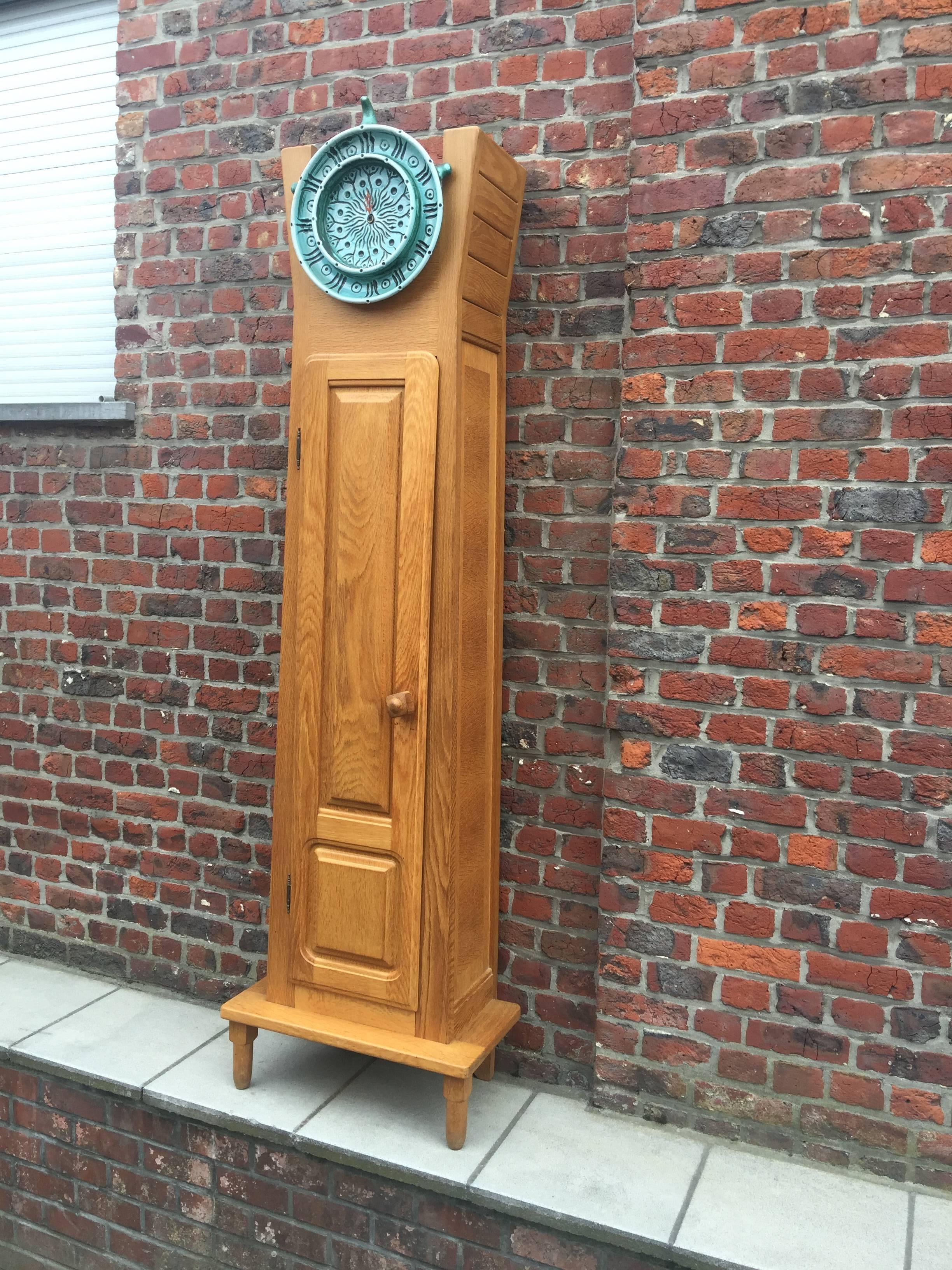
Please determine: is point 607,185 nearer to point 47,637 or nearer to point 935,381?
point 935,381

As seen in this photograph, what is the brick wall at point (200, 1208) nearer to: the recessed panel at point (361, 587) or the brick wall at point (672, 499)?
the brick wall at point (672, 499)

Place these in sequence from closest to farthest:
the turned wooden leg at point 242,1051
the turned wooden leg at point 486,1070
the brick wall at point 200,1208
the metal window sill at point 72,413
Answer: the brick wall at point 200,1208, the turned wooden leg at point 242,1051, the turned wooden leg at point 486,1070, the metal window sill at point 72,413

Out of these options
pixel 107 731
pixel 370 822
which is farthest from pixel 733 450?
pixel 107 731

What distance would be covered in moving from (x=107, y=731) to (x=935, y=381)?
2.36m

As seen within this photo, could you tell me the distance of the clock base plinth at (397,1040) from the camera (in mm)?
2092

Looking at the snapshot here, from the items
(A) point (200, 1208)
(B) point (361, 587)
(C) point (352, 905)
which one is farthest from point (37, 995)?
(B) point (361, 587)

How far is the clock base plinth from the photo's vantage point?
2.09 metres

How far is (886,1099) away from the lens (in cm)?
206

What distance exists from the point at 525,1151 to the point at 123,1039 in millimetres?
1125

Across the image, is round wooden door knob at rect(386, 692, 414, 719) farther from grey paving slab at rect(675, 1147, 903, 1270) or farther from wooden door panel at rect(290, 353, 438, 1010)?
grey paving slab at rect(675, 1147, 903, 1270)

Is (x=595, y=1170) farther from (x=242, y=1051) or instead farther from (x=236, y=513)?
(x=236, y=513)

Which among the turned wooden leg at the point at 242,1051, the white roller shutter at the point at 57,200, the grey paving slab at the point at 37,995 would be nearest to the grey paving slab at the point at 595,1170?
the turned wooden leg at the point at 242,1051

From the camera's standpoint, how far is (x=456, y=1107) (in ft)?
6.89

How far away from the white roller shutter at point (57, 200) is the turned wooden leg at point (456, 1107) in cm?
215
